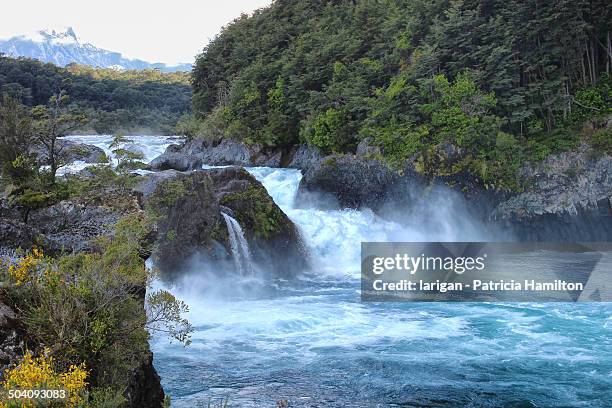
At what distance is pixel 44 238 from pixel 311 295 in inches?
330

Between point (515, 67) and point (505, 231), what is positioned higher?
point (515, 67)

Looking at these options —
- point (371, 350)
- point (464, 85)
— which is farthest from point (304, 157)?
point (371, 350)

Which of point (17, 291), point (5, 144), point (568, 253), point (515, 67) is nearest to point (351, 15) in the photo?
point (515, 67)

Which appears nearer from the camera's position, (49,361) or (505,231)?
(49,361)

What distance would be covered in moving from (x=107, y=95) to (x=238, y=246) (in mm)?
59722

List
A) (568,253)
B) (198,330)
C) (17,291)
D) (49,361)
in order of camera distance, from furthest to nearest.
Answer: (568,253)
(198,330)
(17,291)
(49,361)

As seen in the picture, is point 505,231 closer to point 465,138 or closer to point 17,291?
point 465,138

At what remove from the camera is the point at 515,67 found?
22.2 metres

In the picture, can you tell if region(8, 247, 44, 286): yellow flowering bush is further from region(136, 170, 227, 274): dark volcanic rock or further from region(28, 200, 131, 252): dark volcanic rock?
region(136, 170, 227, 274): dark volcanic rock

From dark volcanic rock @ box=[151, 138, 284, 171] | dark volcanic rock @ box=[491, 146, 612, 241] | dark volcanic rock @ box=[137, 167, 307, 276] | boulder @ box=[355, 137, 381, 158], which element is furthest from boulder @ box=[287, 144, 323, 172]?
dark volcanic rock @ box=[491, 146, 612, 241]

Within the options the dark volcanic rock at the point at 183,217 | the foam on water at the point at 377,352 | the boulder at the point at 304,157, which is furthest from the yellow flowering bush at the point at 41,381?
the boulder at the point at 304,157

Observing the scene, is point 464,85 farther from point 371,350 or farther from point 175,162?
point 371,350

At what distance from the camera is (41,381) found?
508cm

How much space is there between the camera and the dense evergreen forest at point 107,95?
60584mm
